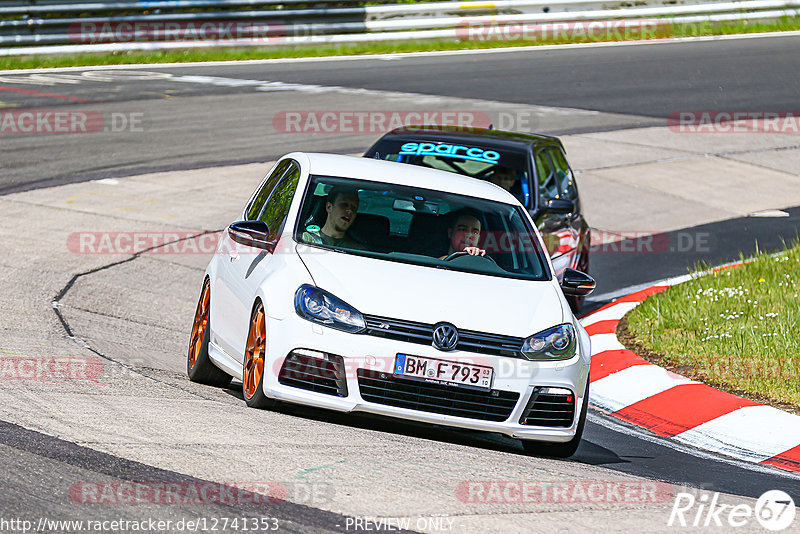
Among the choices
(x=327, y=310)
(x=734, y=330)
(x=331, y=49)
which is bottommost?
(x=734, y=330)

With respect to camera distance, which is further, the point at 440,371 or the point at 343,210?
the point at 343,210

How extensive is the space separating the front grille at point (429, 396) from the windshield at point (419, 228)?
996 millimetres

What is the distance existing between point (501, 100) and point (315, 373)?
16.4 meters

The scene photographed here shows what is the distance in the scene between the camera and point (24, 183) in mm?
15125

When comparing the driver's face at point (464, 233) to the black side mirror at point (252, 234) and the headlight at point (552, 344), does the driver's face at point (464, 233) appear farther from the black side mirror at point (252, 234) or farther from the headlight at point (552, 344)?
the black side mirror at point (252, 234)

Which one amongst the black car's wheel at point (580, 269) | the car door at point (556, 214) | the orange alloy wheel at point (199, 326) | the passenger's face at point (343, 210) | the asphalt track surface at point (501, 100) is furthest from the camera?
the black car's wheel at point (580, 269)

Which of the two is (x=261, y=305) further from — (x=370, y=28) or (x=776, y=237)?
(x=370, y=28)

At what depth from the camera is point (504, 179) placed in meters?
11.4

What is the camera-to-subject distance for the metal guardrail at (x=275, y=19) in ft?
84.1
